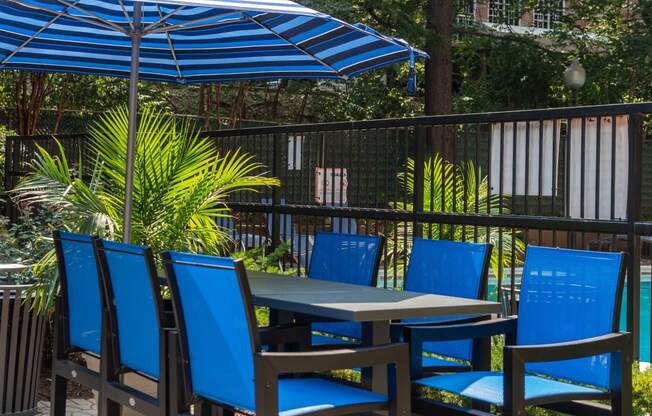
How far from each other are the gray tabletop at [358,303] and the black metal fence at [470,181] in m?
1.24

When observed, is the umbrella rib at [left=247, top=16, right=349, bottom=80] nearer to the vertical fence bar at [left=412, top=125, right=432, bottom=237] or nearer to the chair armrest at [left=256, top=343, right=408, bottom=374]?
the vertical fence bar at [left=412, top=125, right=432, bottom=237]

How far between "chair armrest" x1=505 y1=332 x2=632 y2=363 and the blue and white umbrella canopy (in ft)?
6.11

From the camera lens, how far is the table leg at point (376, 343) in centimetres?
380

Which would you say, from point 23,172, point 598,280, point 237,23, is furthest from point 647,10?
point 598,280

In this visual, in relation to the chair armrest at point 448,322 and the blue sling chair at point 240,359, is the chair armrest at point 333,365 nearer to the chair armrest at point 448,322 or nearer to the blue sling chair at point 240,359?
the blue sling chair at point 240,359

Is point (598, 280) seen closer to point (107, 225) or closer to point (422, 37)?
point (107, 225)

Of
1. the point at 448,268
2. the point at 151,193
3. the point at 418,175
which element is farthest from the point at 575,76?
the point at 448,268

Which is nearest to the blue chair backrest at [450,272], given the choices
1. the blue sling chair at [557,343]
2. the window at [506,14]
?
the blue sling chair at [557,343]

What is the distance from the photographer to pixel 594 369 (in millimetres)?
3836

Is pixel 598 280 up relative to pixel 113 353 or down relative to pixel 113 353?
up

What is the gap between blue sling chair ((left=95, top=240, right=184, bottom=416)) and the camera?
3637 millimetres

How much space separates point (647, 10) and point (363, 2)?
5.15 m

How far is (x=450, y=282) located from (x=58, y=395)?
1.91m

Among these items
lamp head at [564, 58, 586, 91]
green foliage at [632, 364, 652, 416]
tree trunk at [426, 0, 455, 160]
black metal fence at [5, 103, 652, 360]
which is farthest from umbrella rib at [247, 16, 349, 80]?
tree trunk at [426, 0, 455, 160]
